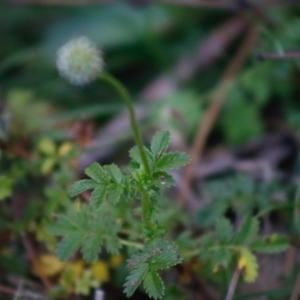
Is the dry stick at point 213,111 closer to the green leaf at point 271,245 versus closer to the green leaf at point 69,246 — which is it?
the green leaf at point 271,245

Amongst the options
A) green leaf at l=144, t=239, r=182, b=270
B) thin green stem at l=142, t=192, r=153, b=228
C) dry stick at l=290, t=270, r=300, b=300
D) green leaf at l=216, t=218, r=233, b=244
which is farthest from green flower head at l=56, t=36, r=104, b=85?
dry stick at l=290, t=270, r=300, b=300

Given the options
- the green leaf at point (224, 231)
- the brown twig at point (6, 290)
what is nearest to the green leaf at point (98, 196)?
the green leaf at point (224, 231)

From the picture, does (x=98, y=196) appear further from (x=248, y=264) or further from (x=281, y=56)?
(x=281, y=56)

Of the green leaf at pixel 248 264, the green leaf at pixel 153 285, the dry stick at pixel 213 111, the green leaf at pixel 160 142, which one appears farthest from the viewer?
the dry stick at pixel 213 111

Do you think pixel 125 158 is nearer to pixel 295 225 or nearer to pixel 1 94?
pixel 1 94

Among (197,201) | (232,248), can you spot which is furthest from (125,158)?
(232,248)

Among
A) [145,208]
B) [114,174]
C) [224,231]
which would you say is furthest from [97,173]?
[224,231]
